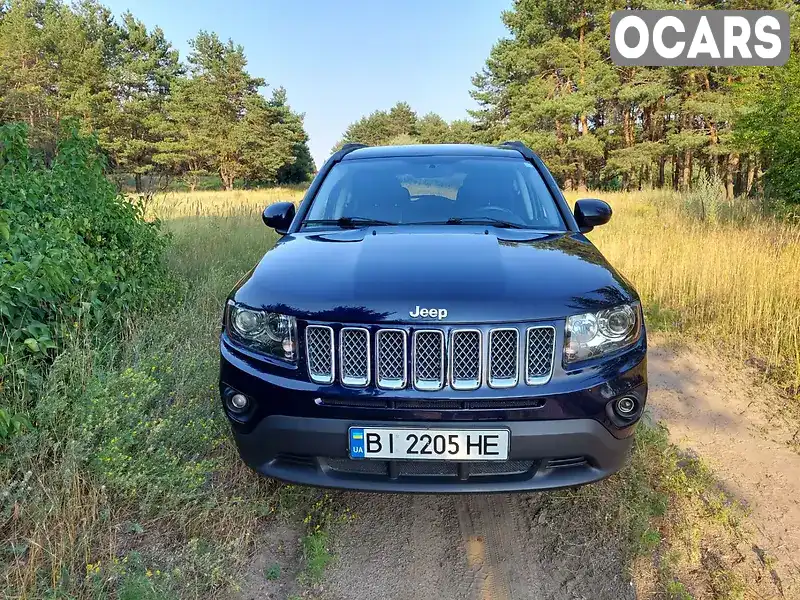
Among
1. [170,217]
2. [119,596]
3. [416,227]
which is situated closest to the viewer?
[119,596]

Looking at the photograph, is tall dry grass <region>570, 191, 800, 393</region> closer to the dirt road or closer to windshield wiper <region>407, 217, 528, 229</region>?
the dirt road

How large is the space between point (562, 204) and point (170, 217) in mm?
7281

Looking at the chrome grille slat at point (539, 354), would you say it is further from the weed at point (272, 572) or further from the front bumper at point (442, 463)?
the weed at point (272, 572)

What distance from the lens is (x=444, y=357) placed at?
194cm

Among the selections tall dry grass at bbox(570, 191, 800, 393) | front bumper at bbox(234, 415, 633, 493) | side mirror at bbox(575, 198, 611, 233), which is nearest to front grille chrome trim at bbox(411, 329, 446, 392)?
front bumper at bbox(234, 415, 633, 493)

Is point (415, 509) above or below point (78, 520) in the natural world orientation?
below

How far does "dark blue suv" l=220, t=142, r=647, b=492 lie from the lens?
6.35 ft

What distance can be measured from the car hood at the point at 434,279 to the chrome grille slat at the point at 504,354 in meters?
0.06

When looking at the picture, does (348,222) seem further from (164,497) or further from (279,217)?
(164,497)

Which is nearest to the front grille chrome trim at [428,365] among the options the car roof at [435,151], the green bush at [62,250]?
the green bush at [62,250]

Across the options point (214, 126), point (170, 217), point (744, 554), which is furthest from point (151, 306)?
point (214, 126)

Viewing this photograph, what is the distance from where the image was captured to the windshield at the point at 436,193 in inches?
125

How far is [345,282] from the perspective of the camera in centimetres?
215

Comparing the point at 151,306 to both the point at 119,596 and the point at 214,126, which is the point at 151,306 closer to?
the point at 119,596
